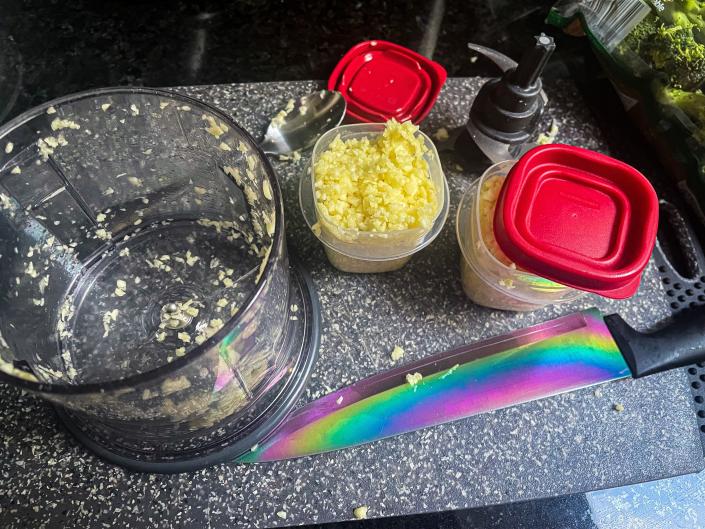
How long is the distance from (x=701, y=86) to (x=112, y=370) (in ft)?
2.46

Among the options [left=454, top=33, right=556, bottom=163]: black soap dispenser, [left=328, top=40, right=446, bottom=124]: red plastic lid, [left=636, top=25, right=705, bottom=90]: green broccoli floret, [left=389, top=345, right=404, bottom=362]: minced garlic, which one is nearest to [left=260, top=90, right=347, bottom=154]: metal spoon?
[left=328, top=40, right=446, bottom=124]: red plastic lid

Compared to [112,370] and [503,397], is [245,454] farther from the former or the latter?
[503,397]

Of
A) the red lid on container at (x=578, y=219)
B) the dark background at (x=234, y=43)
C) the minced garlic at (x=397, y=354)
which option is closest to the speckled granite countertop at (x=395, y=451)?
the minced garlic at (x=397, y=354)

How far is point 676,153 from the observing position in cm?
71

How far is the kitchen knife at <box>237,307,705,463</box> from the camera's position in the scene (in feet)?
1.81

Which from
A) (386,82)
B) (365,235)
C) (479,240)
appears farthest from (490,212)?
(386,82)

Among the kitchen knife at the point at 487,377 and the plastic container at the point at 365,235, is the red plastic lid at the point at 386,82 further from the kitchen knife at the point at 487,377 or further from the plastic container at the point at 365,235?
the kitchen knife at the point at 487,377

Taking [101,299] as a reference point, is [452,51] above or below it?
above

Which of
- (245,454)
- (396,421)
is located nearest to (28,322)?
(245,454)

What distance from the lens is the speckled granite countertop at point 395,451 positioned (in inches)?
20.6

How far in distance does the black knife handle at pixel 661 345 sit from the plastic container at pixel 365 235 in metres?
0.24

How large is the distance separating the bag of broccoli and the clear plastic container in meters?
0.26

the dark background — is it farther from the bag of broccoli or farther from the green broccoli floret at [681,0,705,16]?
the green broccoli floret at [681,0,705,16]

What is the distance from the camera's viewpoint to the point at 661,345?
60cm
